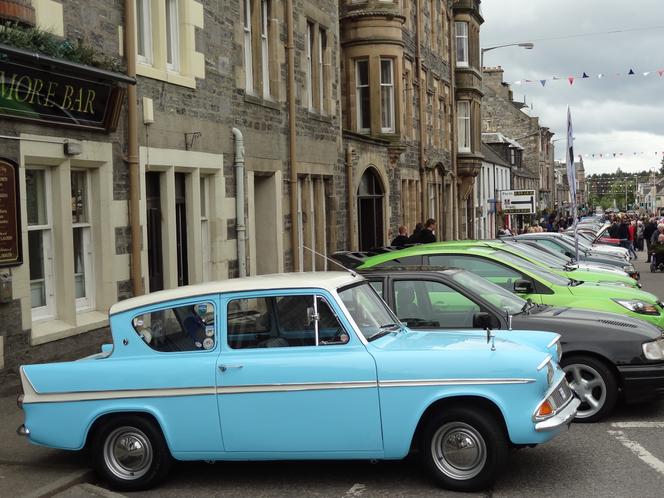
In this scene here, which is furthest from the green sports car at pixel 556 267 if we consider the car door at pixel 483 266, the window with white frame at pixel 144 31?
the window with white frame at pixel 144 31

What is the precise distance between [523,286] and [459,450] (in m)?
4.10

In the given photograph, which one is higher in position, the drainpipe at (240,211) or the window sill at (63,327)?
the drainpipe at (240,211)

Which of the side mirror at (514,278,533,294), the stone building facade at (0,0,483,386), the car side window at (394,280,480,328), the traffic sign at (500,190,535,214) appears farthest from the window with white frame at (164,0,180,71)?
the traffic sign at (500,190,535,214)

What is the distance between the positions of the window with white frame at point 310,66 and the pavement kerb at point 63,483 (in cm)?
1359

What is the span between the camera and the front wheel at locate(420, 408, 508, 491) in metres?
6.27

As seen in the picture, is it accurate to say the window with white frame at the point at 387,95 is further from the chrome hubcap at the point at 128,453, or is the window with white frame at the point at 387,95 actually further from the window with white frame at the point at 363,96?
the chrome hubcap at the point at 128,453

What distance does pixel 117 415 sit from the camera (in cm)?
680

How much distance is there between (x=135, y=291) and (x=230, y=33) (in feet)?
18.2

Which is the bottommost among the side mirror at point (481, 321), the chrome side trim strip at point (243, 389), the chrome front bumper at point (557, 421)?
the chrome front bumper at point (557, 421)

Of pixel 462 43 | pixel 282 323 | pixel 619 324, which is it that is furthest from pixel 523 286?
pixel 462 43

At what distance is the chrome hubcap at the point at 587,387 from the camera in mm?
8359

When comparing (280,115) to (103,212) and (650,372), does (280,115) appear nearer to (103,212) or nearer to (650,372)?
(103,212)

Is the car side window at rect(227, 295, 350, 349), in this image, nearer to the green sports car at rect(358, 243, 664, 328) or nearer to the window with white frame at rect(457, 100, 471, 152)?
the green sports car at rect(358, 243, 664, 328)

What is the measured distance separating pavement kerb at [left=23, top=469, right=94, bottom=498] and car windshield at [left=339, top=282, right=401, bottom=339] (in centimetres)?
239
